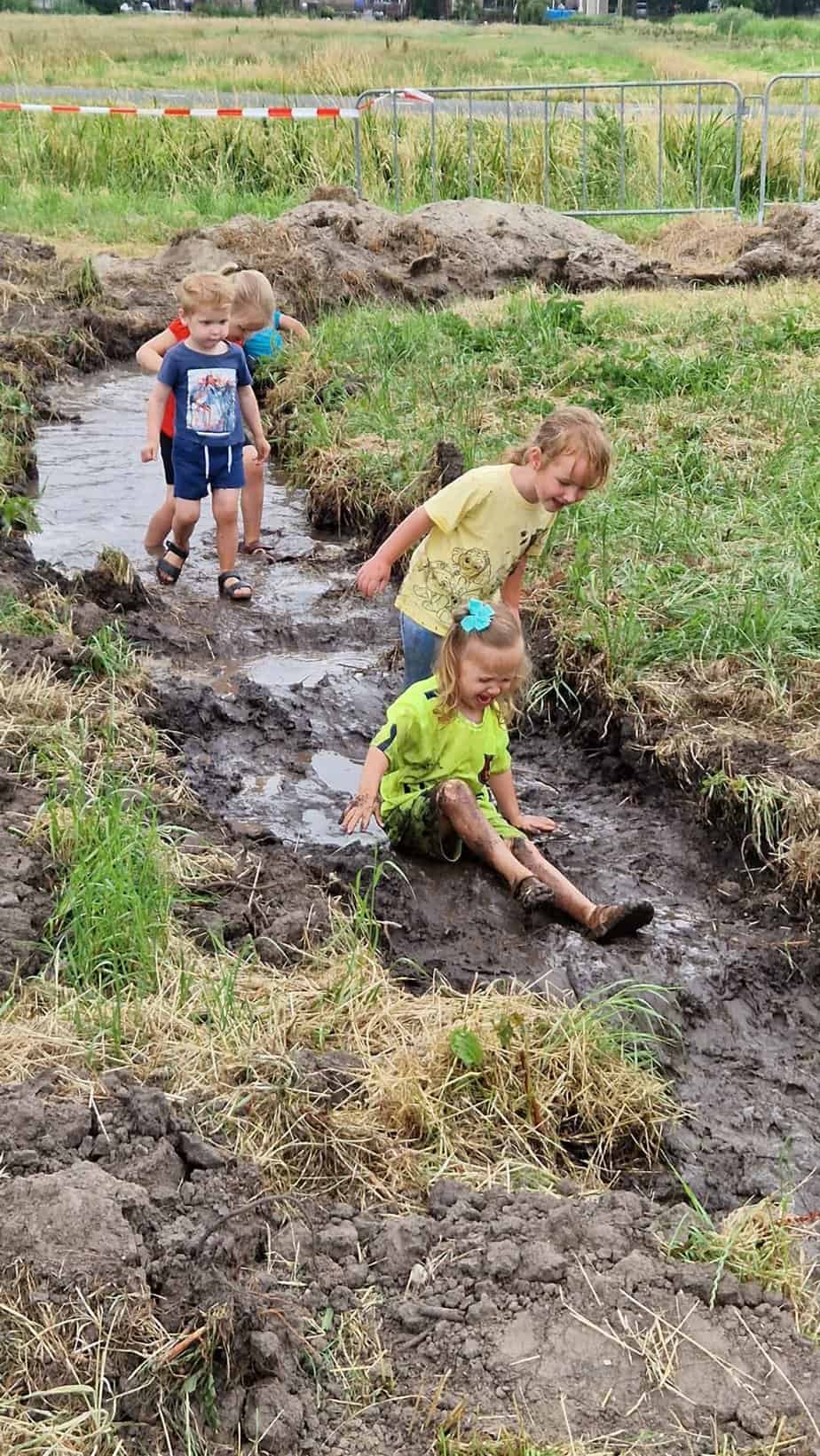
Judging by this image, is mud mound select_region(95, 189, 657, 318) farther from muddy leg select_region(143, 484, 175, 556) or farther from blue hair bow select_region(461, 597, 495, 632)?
blue hair bow select_region(461, 597, 495, 632)

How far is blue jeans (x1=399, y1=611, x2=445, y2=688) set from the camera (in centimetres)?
532

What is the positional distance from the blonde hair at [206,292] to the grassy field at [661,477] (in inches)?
56.7

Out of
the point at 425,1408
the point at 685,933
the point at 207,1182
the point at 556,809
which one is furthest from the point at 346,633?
the point at 425,1408

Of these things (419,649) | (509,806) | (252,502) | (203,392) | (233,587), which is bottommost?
(233,587)

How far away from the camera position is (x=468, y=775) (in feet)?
16.1

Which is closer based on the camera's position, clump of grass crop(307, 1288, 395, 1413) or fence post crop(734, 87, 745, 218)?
clump of grass crop(307, 1288, 395, 1413)

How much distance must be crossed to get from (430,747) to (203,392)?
119 inches

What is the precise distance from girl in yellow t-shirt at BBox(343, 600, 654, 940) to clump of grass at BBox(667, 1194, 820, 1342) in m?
1.31

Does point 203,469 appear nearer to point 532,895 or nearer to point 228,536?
point 228,536

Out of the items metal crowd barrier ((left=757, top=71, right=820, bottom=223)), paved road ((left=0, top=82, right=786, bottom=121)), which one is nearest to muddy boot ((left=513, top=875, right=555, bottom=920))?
metal crowd barrier ((left=757, top=71, right=820, bottom=223))

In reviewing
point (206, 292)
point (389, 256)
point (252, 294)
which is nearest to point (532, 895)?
point (206, 292)

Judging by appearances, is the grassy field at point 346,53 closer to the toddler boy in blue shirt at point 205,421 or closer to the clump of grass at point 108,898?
the toddler boy in blue shirt at point 205,421

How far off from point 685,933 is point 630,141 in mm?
16062

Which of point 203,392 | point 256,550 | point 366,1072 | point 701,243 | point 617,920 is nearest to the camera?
point 366,1072
